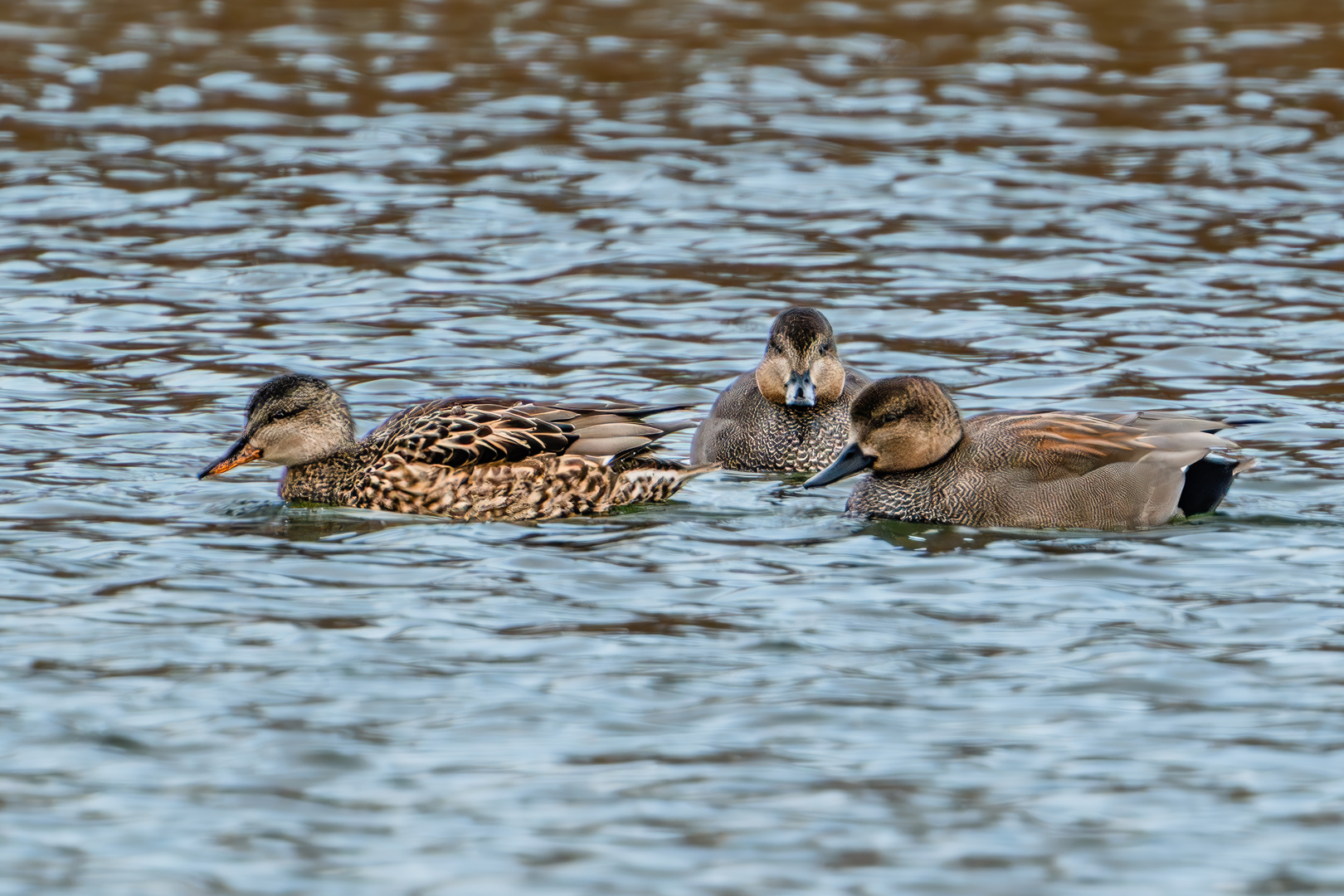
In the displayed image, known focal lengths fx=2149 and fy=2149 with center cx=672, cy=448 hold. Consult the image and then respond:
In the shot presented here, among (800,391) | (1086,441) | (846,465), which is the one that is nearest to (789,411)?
(800,391)

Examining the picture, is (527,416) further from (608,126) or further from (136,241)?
(608,126)

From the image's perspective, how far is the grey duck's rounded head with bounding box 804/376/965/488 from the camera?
10031 mm

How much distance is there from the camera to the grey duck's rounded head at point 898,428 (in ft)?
32.9

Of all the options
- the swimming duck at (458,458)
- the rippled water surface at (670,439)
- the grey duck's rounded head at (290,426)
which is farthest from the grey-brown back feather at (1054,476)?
the grey duck's rounded head at (290,426)

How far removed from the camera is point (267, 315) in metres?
14.2

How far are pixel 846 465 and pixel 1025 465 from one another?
853mm

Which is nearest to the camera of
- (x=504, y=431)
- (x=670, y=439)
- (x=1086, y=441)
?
(x=1086, y=441)

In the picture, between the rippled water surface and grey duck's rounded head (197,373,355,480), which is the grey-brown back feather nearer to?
the rippled water surface

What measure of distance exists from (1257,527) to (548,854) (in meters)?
4.75

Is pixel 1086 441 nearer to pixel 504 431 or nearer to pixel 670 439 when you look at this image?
pixel 504 431

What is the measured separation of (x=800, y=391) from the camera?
11.3 metres

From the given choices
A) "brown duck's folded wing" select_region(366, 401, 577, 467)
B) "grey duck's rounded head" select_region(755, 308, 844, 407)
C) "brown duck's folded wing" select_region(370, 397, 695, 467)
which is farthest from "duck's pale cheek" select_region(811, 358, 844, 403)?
"brown duck's folded wing" select_region(366, 401, 577, 467)

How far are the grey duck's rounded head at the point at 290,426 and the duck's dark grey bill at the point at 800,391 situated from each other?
2.34 metres

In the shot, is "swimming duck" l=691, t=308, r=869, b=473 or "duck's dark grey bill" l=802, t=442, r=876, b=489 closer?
"duck's dark grey bill" l=802, t=442, r=876, b=489
